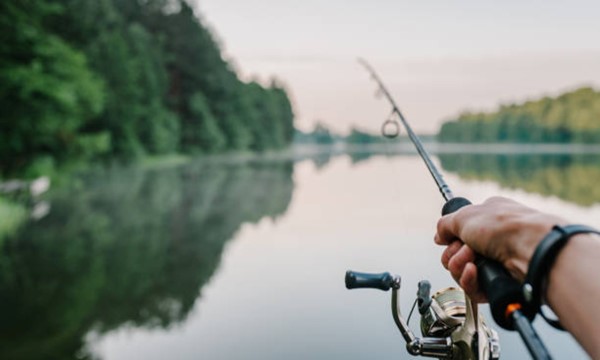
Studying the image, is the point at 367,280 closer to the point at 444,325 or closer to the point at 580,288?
the point at 444,325

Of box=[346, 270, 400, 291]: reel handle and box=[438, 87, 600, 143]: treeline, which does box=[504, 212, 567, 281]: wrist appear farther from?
box=[438, 87, 600, 143]: treeline

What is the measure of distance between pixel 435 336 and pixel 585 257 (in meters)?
1.20

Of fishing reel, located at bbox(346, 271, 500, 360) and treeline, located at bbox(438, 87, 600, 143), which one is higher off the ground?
treeline, located at bbox(438, 87, 600, 143)

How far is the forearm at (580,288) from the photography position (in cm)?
95

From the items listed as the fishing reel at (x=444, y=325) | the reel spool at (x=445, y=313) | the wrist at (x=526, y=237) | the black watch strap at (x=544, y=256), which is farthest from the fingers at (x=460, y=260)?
the reel spool at (x=445, y=313)

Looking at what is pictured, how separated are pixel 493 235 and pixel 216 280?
29.0 feet

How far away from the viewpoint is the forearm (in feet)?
3.10

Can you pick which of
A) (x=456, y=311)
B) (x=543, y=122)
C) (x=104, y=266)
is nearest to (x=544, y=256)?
(x=456, y=311)

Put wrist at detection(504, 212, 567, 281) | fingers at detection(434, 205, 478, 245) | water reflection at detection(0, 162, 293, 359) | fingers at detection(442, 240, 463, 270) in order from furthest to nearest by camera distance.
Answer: water reflection at detection(0, 162, 293, 359), fingers at detection(442, 240, 463, 270), fingers at detection(434, 205, 478, 245), wrist at detection(504, 212, 567, 281)

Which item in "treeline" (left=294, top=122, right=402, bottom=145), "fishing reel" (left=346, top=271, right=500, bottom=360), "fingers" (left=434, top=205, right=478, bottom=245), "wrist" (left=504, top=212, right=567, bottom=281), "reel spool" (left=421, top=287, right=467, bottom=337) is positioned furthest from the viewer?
"treeline" (left=294, top=122, right=402, bottom=145)

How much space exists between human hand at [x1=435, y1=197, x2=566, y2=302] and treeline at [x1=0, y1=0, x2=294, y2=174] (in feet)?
70.1

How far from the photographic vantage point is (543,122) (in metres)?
152

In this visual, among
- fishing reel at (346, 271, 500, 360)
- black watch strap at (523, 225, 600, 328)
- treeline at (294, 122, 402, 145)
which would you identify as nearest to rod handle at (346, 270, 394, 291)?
fishing reel at (346, 271, 500, 360)

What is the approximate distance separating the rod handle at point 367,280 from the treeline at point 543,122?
147 m
